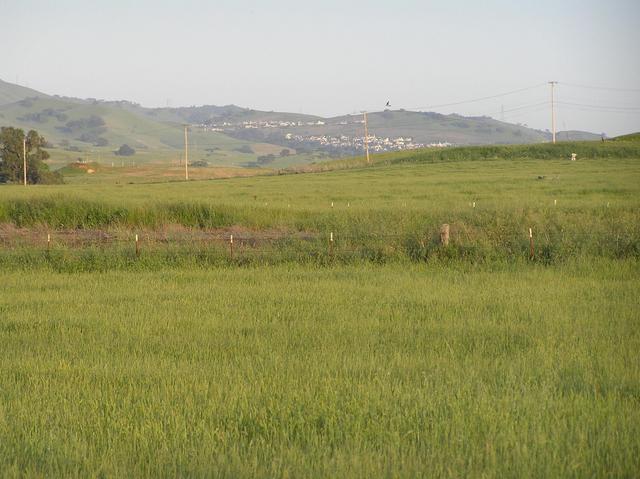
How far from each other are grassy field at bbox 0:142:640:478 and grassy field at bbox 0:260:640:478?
34 mm

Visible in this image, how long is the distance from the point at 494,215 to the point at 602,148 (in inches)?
2026

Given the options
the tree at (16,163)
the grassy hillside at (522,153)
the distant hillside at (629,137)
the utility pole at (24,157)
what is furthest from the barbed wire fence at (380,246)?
the distant hillside at (629,137)

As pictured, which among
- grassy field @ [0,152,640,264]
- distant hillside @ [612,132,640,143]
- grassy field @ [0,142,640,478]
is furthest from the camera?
distant hillside @ [612,132,640,143]

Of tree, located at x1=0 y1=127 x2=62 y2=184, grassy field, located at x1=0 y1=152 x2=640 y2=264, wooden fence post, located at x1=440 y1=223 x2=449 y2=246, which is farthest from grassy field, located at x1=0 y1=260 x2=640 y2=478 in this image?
tree, located at x1=0 y1=127 x2=62 y2=184

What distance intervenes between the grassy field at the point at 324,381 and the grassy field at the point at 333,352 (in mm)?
34

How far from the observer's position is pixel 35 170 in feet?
277

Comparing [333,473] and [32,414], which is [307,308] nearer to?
[32,414]

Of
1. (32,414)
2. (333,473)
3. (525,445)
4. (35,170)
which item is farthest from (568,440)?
(35,170)

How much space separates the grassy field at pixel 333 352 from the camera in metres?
6.89

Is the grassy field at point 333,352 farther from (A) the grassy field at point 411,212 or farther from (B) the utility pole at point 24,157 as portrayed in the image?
(B) the utility pole at point 24,157

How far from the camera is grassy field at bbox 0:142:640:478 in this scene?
6887 millimetres

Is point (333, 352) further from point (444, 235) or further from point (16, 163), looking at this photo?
point (16, 163)

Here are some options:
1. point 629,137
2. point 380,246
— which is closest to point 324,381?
→ point 380,246

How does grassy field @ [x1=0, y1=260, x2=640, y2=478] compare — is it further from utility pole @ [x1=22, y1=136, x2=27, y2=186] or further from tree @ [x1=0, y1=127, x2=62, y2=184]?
tree @ [x1=0, y1=127, x2=62, y2=184]
